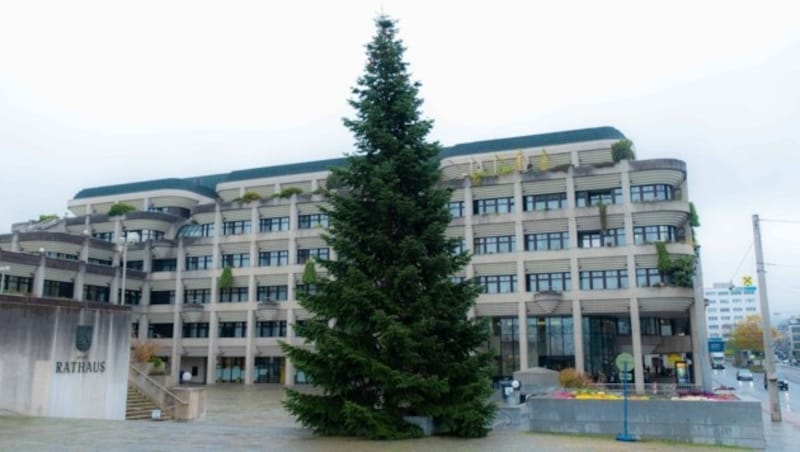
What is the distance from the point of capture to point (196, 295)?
2512 inches

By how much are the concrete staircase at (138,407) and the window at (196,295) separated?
33.5 meters

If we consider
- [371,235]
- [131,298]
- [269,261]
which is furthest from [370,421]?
[131,298]

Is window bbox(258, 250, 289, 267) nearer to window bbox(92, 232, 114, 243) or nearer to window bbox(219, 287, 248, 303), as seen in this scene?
window bbox(219, 287, 248, 303)

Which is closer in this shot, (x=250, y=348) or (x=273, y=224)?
(x=250, y=348)

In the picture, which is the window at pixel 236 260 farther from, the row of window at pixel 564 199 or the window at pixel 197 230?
the row of window at pixel 564 199

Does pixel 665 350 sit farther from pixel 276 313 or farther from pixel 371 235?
pixel 371 235

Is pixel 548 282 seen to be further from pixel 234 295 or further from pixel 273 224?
pixel 234 295

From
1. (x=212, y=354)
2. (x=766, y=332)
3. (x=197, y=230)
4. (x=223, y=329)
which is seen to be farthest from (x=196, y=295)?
(x=766, y=332)

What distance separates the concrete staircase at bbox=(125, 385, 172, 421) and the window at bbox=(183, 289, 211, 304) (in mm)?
33489

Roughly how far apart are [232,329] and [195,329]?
13.0 ft

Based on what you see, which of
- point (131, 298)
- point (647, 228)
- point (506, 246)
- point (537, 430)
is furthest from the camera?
point (131, 298)

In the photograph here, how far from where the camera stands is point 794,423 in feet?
97.7

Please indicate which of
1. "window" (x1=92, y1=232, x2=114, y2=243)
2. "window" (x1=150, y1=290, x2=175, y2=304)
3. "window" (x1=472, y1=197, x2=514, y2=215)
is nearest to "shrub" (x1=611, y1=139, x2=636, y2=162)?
"window" (x1=472, y1=197, x2=514, y2=215)

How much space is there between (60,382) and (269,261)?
39.5 metres
